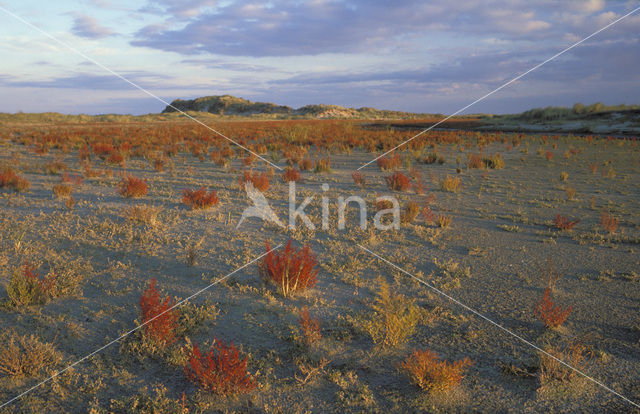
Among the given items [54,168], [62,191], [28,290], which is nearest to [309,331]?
[28,290]

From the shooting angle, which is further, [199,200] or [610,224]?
[199,200]

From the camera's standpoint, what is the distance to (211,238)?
645 cm

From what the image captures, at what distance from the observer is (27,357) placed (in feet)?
10.4

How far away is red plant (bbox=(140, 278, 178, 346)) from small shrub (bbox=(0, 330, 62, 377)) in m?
0.73

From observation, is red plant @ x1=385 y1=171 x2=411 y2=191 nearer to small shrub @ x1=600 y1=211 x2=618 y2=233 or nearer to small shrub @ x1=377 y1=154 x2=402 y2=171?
small shrub @ x1=377 y1=154 x2=402 y2=171

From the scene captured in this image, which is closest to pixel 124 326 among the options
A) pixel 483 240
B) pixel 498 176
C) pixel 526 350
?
pixel 526 350

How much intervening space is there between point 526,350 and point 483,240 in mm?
3248

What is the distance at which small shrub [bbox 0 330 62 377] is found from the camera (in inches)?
120

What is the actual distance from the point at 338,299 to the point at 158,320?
1965mm

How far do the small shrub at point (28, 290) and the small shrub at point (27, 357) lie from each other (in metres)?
0.69

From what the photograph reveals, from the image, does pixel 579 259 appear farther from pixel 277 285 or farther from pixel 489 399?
pixel 277 285

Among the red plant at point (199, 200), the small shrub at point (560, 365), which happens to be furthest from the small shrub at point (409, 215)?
the small shrub at point (560, 365)

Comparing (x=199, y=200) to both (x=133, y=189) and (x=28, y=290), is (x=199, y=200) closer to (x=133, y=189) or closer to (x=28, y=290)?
(x=133, y=189)

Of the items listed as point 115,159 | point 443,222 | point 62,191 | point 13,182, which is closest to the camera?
point 443,222
